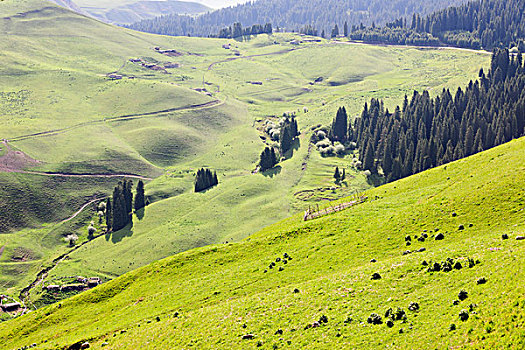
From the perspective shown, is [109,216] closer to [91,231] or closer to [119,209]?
[119,209]

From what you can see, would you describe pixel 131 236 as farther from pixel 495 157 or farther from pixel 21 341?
pixel 495 157

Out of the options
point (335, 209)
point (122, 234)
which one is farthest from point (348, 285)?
point (122, 234)

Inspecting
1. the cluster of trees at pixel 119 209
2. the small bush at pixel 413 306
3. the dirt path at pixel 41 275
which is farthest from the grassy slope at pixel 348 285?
the cluster of trees at pixel 119 209

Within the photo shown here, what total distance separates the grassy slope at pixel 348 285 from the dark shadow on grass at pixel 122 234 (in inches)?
3411

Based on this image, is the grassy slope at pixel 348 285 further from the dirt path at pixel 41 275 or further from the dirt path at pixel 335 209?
the dirt path at pixel 41 275

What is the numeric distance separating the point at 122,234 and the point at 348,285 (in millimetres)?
138287

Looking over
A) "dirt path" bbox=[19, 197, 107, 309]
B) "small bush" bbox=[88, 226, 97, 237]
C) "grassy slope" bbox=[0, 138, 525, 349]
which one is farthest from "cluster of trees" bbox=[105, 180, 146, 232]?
"grassy slope" bbox=[0, 138, 525, 349]

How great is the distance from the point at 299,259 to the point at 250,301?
50.2ft

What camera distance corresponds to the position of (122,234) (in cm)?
17038

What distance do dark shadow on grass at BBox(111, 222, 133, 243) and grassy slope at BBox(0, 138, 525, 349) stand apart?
8663 centimetres

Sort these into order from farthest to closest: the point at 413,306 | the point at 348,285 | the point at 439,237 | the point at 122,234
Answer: the point at 122,234
the point at 439,237
the point at 348,285
the point at 413,306

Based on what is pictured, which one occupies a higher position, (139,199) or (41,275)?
(139,199)

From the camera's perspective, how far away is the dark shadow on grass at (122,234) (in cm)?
16660

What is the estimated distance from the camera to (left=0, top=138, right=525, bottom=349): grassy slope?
118ft
